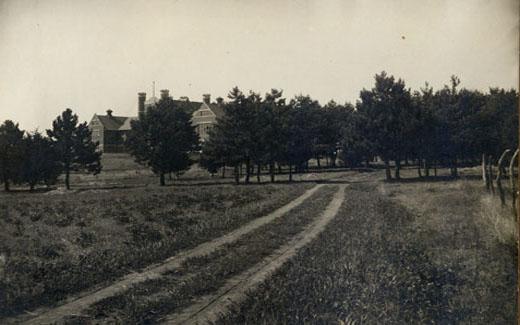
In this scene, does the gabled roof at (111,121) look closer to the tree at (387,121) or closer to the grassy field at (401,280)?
the tree at (387,121)

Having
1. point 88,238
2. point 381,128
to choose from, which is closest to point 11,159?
point 88,238

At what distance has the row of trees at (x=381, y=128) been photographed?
16.3 meters

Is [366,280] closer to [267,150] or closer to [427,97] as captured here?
[427,97]

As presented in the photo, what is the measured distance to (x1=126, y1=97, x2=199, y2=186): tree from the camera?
167ft

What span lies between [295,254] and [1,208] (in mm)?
21791

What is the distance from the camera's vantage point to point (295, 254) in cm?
1248

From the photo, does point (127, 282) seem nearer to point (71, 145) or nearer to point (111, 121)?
point (71, 145)

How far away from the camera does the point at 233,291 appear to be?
29.9 feet

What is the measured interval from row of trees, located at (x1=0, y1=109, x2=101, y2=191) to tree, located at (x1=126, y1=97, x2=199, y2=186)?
590cm

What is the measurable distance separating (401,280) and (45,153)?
126 ft

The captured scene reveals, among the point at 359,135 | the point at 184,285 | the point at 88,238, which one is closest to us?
the point at 184,285

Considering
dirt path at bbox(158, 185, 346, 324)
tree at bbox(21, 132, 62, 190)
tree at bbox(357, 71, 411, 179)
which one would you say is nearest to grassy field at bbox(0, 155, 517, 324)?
dirt path at bbox(158, 185, 346, 324)

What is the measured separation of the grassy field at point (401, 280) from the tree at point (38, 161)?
96.8ft

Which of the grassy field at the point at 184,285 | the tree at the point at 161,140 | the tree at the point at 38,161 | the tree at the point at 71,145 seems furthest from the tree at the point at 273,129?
the grassy field at the point at 184,285
